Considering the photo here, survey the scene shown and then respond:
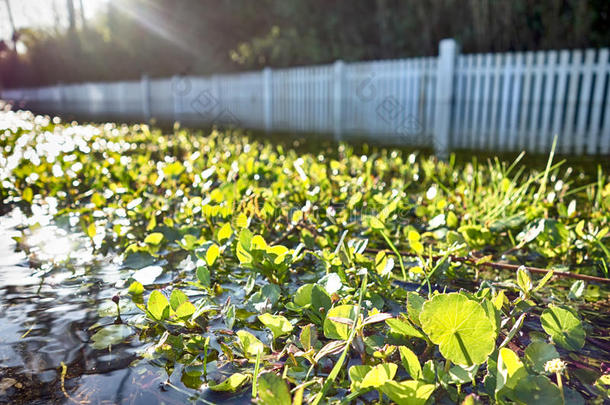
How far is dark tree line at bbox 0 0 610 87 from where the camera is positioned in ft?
29.8

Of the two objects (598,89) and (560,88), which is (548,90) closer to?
(560,88)

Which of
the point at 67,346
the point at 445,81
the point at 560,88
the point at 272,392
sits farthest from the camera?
the point at 445,81

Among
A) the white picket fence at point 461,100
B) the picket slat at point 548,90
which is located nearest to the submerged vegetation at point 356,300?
the white picket fence at point 461,100

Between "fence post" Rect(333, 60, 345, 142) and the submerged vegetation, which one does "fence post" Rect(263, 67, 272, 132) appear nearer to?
"fence post" Rect(333, 60, 345, 142)

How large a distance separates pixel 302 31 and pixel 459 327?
47.4 ft

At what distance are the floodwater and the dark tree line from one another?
32.5 feet

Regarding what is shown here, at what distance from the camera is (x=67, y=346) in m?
1.13

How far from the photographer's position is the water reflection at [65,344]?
3.10ft

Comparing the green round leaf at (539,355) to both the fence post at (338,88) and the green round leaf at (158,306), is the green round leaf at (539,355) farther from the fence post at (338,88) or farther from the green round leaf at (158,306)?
the fence post at (338,88)

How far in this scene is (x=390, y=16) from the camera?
37.5 feet

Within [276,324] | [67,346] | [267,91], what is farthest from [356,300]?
[267,91]

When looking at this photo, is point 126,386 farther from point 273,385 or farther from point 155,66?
point 155,66

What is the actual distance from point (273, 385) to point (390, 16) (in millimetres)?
12038

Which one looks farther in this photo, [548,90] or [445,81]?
[445,81]
